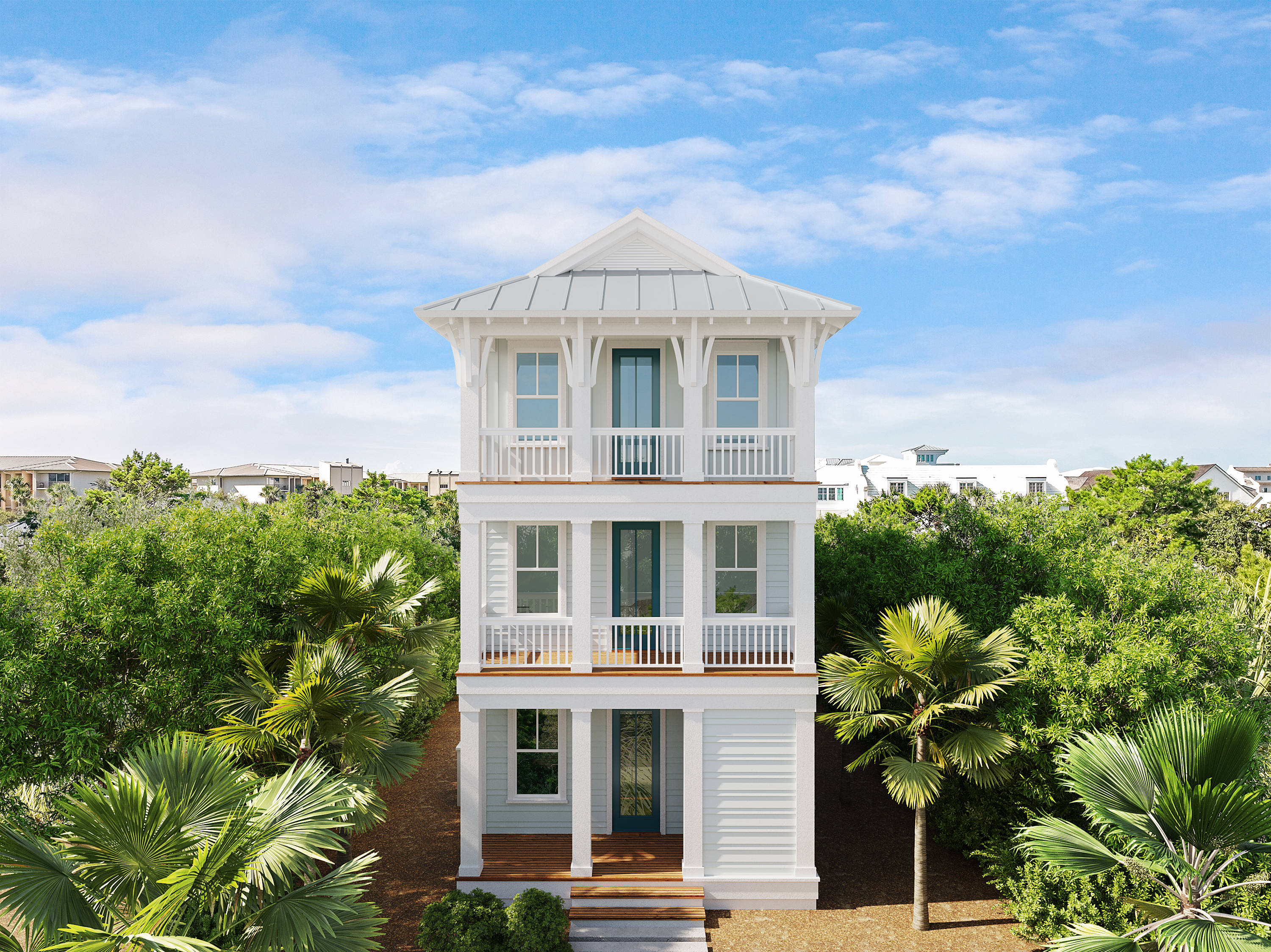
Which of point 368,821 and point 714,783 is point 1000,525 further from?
point 368,821

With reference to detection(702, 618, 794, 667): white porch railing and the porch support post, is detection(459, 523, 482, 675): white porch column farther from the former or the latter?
detection(702, 618, 794, 667): white porch railing

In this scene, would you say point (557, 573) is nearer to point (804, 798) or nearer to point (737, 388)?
point (737, 388)

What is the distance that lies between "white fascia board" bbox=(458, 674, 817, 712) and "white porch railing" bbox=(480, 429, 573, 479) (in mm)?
3456

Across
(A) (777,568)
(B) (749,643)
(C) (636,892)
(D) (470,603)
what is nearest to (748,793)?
(C) (636,892)

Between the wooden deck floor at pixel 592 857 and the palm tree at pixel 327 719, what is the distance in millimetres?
2378

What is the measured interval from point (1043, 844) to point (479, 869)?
8.29 meters

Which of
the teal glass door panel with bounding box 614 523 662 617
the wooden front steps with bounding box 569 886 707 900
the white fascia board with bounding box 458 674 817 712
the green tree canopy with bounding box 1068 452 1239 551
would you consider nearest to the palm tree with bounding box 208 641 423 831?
the white fascia board with bounding box 458 674 817 712

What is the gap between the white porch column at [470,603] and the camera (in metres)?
11.7

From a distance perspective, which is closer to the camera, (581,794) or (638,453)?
(581,794)

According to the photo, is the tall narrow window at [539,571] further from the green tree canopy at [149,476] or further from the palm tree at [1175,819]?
the green tree canopy at [149,476]

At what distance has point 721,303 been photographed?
11.7 metres

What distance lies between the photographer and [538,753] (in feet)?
43.9

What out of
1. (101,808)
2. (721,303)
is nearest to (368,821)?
(101,808)

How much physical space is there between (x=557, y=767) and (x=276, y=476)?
8049 cm
